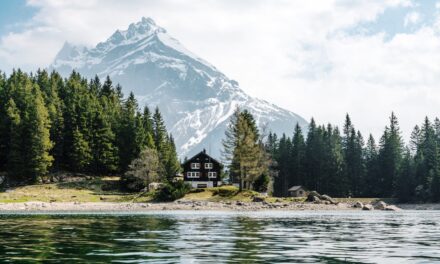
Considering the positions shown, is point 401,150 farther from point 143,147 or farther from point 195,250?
point 195,250

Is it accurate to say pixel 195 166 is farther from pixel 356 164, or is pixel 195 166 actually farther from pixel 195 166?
pixel 356 164

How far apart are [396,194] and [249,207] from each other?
211ft

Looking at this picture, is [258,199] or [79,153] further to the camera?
[79,153]

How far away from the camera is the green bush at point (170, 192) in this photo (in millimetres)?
108963

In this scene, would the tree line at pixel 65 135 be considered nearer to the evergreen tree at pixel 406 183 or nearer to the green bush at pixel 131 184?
the green bush at pixel 131 184

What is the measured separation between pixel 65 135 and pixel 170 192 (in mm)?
36195

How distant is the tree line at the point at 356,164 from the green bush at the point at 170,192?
46.8 m

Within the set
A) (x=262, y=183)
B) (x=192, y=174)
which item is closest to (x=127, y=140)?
(x=192, y=174)

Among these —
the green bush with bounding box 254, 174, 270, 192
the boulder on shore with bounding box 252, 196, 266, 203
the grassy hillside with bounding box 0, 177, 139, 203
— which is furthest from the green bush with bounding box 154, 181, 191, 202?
the green bush with bounding box 254, 174, 270, 192

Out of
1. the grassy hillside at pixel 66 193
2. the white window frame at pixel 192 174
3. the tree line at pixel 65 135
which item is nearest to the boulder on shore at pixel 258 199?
the grassy hillside at pixel 66 193

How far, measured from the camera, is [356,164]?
15962 cm

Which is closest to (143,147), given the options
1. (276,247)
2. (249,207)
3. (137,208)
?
(137,208)

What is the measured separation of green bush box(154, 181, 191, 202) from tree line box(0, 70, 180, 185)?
18.4 meters

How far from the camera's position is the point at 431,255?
2245 cm
